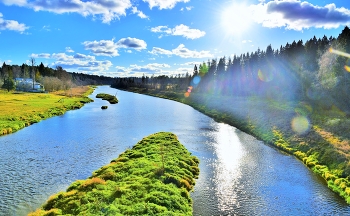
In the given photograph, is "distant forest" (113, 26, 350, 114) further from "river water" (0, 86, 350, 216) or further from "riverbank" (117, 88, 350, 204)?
"river water" (0, 86, 350, 216)

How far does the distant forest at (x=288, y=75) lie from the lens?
63.8 m

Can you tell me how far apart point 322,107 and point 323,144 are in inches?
1338

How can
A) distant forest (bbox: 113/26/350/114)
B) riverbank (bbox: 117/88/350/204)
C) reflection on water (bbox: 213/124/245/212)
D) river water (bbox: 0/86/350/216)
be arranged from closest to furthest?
river water (bbox: 0/86/350/216) < reflection on water (bbox: 213/124/245/212) < riverbank (bbox: 117/88/350/204) < distant forest (bbox: 113/26/350/114)

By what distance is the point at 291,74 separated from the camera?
101m

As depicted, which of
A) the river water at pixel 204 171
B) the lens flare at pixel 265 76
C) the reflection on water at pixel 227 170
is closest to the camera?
the river water at pixel 204 171

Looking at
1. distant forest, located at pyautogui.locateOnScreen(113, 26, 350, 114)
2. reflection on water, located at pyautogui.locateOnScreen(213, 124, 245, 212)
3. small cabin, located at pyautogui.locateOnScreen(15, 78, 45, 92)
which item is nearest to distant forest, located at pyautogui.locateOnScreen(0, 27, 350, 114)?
distant forest, located at pyautogui.locateOnScreen(113, 26, 350, 114)

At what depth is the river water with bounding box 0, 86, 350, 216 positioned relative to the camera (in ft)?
65.6

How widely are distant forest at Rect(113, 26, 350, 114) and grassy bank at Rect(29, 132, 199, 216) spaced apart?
157ft

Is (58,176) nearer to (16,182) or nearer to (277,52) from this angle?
(16,182)

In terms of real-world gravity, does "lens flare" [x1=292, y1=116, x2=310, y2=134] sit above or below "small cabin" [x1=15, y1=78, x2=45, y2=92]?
below

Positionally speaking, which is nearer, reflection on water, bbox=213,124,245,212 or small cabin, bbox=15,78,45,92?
reflection on water, bbox=213,124,245,212

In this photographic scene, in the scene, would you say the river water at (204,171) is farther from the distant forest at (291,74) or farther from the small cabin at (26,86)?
the small cabin at (26,86)

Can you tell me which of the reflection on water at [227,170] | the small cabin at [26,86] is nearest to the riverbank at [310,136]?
the reflection on water at [227,170]

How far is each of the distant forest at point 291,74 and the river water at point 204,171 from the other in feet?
109
